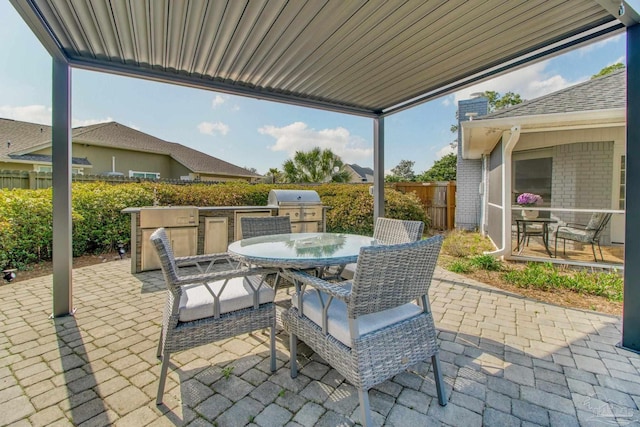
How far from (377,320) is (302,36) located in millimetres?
2400

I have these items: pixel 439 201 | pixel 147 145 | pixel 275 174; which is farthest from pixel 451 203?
pixel 147 145

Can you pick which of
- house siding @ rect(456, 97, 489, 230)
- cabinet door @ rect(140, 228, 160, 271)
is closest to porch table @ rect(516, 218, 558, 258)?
house siding @ rect(456, 97, 489, 230)

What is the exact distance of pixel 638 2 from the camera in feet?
6.82

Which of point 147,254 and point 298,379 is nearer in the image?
point 298,379

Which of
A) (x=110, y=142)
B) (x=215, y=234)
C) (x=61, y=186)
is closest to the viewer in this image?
(x=61, y=186)

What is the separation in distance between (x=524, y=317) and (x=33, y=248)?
6.97m

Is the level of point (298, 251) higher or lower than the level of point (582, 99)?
lower

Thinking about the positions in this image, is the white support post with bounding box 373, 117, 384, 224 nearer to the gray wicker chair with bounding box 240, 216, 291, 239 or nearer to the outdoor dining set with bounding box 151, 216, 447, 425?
the gray wicker chair with bounding box 240, 216, 291, 239

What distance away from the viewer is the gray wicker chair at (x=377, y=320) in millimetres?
1454

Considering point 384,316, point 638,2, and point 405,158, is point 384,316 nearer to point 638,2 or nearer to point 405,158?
point 638,2

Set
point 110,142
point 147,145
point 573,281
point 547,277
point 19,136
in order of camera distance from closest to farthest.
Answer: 1. point 573,281
2. point 547,277
3. point 19,136
4. point 110,142
5. point 147,145

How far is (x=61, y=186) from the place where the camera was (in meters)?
2.83

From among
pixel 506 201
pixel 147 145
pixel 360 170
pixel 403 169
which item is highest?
pixel 403 169

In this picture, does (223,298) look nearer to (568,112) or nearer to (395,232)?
(395,232)
